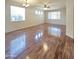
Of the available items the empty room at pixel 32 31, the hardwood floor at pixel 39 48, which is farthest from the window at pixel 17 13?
the hardwood floor at pixel 39 48

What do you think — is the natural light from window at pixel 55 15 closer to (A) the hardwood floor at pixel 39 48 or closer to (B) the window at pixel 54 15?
(B) the window at pixel 54 15

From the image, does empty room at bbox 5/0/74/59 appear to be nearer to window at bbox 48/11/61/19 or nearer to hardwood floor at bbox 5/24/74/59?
hardwood floor at bbox 5/24/74/59

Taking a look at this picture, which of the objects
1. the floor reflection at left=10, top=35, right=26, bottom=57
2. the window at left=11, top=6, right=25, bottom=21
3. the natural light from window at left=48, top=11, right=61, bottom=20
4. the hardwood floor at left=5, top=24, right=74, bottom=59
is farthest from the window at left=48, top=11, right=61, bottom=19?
the floor reflection at left=10, top=35, right=26, bottom=57

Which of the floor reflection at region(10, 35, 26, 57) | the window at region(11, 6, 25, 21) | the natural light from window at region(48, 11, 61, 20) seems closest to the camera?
the floor reflection at region(10, 35, 26, 57)

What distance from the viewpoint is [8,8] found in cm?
892

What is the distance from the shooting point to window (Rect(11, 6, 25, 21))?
9984mm

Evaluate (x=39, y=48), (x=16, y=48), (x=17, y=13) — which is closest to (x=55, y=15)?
(x=17, y=13)

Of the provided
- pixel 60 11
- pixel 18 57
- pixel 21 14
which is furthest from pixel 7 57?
pixel 60 11

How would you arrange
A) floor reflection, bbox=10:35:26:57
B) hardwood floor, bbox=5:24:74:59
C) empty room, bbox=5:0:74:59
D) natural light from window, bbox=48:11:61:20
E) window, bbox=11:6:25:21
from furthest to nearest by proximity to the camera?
natural light from window, bbox=48:11:61:20 → window, bbox=11:6:25:21 → empty room, bbox=5:0:74:59 → floor reflection, bbox=10:35:26:57 → hardwood floor, bbox=5:24:74:59

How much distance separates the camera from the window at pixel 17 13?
32.8 feet
